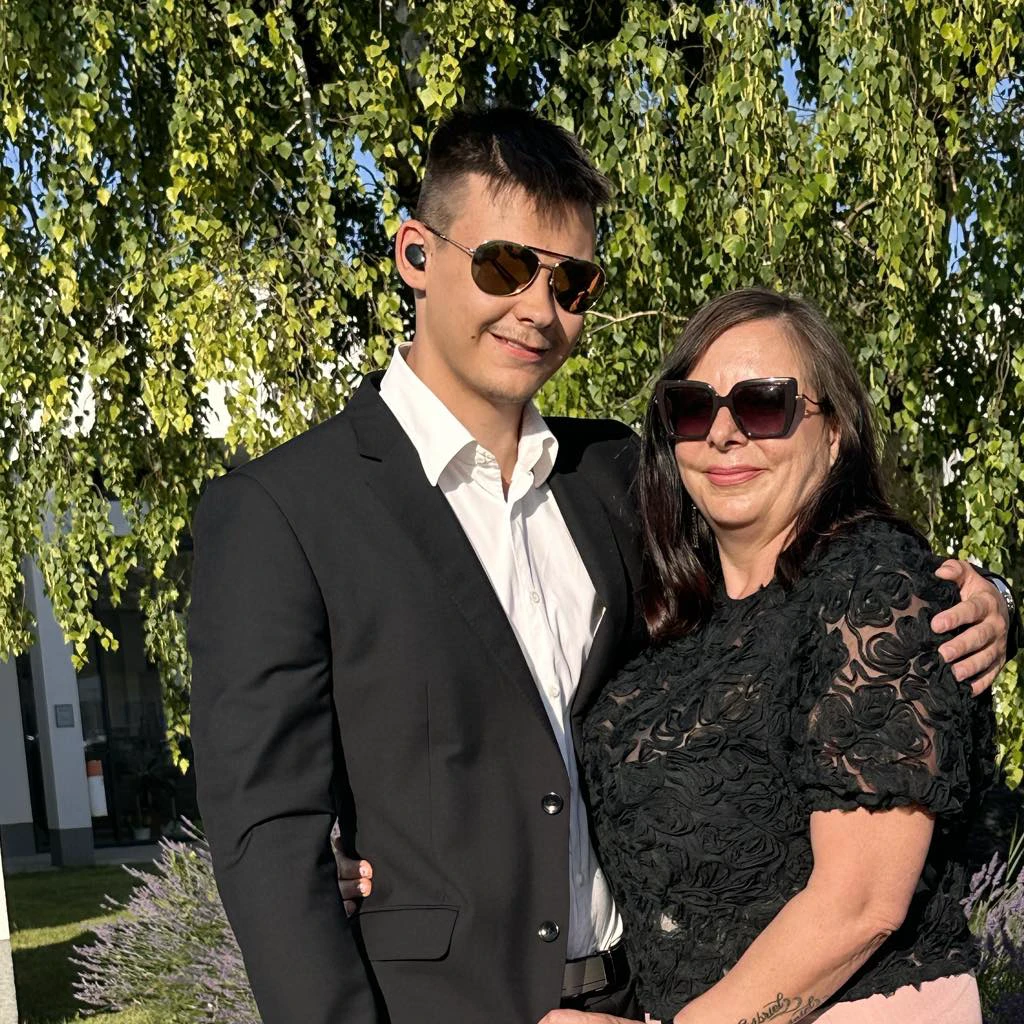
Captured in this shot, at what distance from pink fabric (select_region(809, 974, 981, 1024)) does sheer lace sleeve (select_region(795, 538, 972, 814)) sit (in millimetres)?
278

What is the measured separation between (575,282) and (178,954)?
494 centimetres

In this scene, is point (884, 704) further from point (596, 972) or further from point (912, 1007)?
point (596, 972)

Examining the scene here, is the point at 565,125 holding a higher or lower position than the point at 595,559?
higher

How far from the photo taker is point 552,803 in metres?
2.13

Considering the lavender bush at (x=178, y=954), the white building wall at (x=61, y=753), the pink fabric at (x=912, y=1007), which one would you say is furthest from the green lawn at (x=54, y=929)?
Result: the pink fabric at (x=912, y=1007)

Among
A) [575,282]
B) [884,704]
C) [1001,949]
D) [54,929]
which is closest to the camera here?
[884,704]

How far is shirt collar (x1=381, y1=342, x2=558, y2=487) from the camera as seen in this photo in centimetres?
226

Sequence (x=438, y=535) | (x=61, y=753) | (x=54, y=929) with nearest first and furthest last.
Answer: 1. (x=438, y=535)
2. (x=54, y=929)
3. (x=61, y=753)

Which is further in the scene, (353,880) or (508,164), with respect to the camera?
(508,164)

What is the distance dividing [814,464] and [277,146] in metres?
4.00

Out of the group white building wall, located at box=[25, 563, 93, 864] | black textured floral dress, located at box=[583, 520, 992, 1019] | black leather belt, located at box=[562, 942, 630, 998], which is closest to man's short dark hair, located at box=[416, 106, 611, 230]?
black textured floral dress, located at box=[583, 520, 992, 1019]

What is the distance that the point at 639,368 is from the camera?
5.82m

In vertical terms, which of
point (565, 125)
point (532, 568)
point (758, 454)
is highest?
point (565, 125)

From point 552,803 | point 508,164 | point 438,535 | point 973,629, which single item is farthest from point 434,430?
point 973,629
